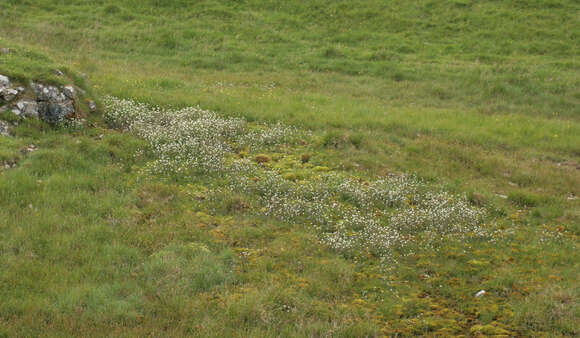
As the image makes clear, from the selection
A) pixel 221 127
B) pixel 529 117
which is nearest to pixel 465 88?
pixel 529 117

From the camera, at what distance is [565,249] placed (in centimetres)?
918

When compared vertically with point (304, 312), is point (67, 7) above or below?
above

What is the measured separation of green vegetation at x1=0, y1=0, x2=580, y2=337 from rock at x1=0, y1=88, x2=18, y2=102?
500 mm

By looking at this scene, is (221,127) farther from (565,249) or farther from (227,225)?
(565,249)

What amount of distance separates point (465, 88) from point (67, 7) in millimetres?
19941

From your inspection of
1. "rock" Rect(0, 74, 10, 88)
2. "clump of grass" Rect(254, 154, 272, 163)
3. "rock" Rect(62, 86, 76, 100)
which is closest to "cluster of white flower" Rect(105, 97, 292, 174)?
"clump of grass" Rect(254, 154, 272, 163)

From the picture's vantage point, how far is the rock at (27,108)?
11.8 metres

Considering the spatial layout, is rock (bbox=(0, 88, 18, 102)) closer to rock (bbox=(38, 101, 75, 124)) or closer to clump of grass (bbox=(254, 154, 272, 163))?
rock (bbox=(38, 101, 75, 124))

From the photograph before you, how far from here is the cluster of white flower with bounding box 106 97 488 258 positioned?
9312 mm

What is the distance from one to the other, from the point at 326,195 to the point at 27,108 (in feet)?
23.1

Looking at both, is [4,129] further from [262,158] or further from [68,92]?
[262,158]

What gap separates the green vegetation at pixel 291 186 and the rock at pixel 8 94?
50 cm

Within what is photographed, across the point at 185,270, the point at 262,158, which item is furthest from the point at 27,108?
the point at 185,270

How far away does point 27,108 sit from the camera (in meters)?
11.9
